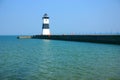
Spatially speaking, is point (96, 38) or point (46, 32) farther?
point (46, 32)

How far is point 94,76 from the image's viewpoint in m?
11.3

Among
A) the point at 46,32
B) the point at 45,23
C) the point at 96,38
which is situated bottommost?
the point at 96,38

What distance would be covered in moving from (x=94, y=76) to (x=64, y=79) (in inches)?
54.4

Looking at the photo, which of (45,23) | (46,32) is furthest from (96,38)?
(46,32)

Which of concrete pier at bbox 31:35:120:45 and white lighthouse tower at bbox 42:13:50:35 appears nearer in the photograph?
concrete pier at bbox 31:35:120:45

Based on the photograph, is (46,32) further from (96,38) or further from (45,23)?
(96,38)

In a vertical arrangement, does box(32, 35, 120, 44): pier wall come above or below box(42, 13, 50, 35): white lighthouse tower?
Result: below

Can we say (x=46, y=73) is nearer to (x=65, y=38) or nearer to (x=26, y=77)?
(x=26, y=77)

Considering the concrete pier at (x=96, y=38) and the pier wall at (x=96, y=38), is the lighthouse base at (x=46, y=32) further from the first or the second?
the pier wall at (x=96, y=38)

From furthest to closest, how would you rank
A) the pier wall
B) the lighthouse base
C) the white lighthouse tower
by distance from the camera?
the lighthouse base < the white lighthouse tower < the pier wall

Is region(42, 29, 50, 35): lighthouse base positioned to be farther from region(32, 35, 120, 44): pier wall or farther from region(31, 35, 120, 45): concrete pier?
region(32, 35, 120, 44): pier wall

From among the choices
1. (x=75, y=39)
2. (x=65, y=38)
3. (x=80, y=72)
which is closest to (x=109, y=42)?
(x=75, y=39)

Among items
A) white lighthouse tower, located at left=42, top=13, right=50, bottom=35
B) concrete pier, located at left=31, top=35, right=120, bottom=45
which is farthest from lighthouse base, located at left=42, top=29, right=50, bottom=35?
concrete pier, located at left=31, top=35, right=120, bottom=45

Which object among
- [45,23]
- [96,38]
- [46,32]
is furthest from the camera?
[46,32]
